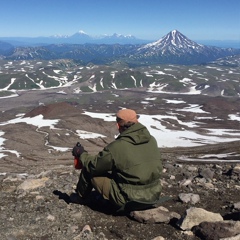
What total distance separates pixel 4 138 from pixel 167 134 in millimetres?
50717

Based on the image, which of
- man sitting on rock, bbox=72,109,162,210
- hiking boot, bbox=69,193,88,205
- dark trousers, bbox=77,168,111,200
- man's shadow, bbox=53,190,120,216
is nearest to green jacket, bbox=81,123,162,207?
man sitting on rock, bbox=72,109,162,210

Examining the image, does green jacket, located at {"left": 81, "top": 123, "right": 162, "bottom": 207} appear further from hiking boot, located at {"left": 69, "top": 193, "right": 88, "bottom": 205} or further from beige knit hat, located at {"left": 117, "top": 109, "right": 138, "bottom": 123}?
hiking boot, located at {"left": 69, "top": 193, "right": 88, "bottom": 205}

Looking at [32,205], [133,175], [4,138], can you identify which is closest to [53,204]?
[32,205]

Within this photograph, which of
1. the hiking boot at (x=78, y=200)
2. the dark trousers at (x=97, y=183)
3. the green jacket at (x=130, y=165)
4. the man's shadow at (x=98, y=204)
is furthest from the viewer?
the hiking boot at (x=78, y=200)

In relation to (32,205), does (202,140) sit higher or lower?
lower

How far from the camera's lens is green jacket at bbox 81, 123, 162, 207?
9.20m

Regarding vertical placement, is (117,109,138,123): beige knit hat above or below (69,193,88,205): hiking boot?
above

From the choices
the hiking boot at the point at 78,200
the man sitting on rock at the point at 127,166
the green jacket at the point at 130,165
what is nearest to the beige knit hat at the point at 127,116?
the man sitting on rock at the point at 127,166

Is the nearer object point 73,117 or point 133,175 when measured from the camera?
point 133,175

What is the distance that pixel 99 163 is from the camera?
→ 9.35 metres

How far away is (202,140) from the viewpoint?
94.0 meters

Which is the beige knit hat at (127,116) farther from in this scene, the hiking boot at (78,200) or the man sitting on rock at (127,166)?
the hiking boot at (78,200)

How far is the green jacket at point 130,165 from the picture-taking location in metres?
9.20

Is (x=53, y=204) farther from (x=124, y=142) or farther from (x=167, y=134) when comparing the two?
(x=167, y=134)
